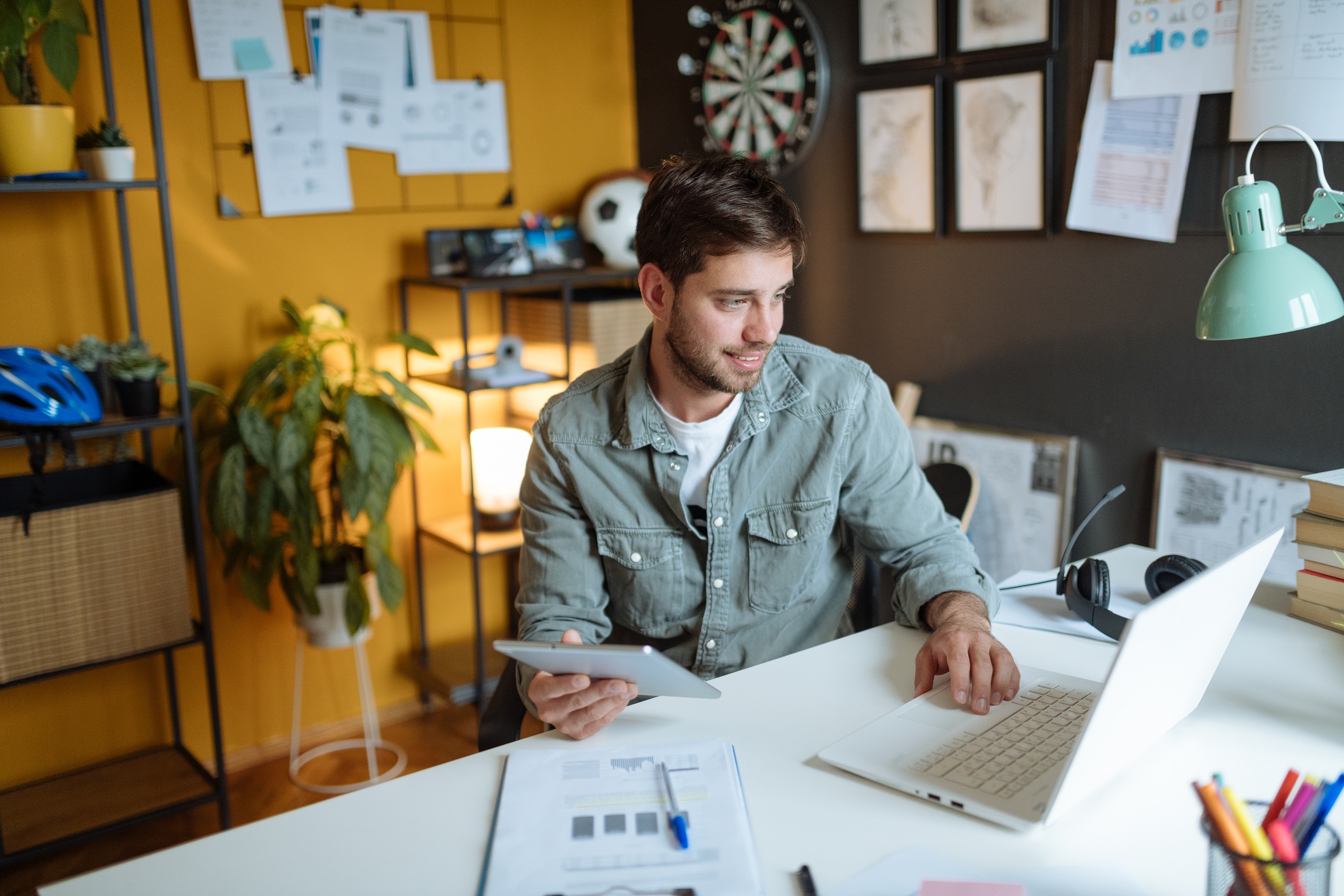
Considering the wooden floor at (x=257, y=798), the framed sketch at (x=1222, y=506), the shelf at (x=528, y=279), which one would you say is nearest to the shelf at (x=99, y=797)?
the wooden floor at (x=257, y=798)

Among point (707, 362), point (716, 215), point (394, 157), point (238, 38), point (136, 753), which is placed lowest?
point (136, 753)

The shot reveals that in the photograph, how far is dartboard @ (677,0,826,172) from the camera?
279 centimetres

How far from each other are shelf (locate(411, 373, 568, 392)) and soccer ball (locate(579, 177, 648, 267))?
39cm

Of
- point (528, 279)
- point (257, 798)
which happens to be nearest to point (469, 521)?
point (528, 279)

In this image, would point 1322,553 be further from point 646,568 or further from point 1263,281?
point 646,568

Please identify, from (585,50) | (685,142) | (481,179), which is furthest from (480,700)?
(585,50)

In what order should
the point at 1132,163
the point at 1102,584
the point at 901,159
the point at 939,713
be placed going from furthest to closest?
the point at 901,159, the point at 1132,163, the point at 1102,584, the point at 939,713

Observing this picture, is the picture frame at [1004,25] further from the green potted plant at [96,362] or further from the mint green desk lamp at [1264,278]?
the green potted plant at [96,362]

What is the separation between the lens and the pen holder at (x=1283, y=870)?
75 cm

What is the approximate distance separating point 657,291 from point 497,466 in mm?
1320

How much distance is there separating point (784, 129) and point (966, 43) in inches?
23.0

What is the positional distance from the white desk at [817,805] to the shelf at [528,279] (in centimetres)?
163

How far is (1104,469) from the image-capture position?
2359 millimetres

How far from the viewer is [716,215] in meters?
1.59
